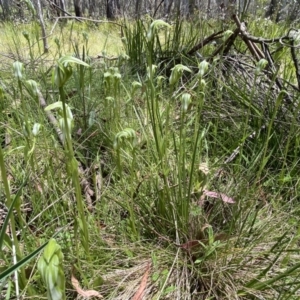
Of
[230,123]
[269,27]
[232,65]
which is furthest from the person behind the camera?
[269,27]

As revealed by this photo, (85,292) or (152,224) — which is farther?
(152,224)

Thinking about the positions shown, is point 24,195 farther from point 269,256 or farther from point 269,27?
point 269,27

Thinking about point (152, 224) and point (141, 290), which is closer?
point (141, 290)

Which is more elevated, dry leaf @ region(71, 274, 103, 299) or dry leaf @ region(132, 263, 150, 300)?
dry leaf @ region(71, 274, 103, 299)

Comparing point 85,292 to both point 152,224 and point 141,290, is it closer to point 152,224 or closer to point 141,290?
point 141,290

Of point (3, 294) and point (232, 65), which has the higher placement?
point (232, 65)

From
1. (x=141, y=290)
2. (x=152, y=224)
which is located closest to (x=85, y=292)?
(x=141, y=290)

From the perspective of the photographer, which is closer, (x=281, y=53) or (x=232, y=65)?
(x=232, y=65)

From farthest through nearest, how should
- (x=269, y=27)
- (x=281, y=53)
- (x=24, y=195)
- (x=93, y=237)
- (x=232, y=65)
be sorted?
1. (x=269, y=27)
2. (x=281, y=53)
3. (x=232, y=65)
4. (x=24, y=195)
5. (x=93, y=237)

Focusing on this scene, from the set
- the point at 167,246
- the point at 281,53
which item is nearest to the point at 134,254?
the point at 167,246

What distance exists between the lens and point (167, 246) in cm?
83

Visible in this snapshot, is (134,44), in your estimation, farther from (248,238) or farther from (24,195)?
(248,238)

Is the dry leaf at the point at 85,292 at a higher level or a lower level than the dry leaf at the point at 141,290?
higher

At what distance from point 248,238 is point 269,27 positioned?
2.65 meters
